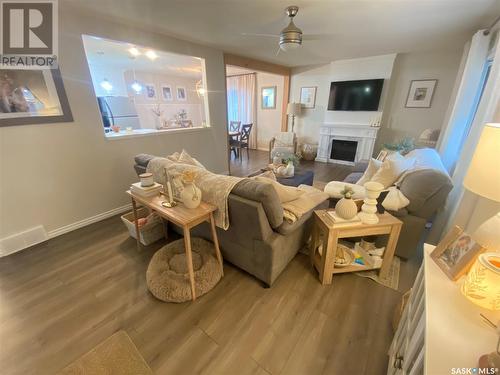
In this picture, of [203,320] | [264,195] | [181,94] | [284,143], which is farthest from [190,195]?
[181,94]

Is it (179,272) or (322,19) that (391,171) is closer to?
(322,19)

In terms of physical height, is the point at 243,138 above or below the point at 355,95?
below

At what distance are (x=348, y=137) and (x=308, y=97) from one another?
63.0 inches

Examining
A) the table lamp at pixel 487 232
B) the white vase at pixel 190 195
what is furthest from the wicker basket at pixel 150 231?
the table lamp at pixel 487 232

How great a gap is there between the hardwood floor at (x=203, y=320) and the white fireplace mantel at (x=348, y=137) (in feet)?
11.4

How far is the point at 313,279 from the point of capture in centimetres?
172

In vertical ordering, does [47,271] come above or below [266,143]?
below

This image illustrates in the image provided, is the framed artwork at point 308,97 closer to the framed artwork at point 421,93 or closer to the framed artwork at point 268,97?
the framed artwork at point 268,97

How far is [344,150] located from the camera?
199 inches

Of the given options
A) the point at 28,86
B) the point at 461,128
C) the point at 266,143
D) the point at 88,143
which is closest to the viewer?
the point at 28,86

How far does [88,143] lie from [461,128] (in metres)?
4.92

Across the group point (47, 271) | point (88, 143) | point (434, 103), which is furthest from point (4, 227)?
point (434, 103)

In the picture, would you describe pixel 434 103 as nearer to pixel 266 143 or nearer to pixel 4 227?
pixel 266 143

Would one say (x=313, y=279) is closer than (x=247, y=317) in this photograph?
No
